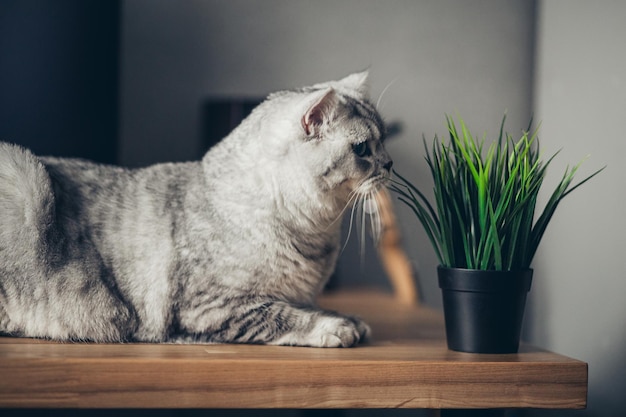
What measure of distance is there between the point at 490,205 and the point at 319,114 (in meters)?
0.33

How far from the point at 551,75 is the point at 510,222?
977mm

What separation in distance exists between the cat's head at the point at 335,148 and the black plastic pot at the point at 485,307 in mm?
225

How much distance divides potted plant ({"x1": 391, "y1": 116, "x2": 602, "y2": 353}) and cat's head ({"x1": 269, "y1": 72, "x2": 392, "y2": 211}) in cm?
11

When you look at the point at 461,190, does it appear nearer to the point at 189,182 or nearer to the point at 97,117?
the point at 189,182

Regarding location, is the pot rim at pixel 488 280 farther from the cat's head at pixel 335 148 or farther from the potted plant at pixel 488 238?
the cat's head at pixel 335 148

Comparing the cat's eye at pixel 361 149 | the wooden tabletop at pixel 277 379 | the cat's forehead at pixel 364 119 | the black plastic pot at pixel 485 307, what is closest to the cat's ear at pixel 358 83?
the cat's forehead at pixel 364 119

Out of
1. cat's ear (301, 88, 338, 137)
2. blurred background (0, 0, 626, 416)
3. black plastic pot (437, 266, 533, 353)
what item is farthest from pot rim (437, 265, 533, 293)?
blurred background (0, 0, 626, 416)

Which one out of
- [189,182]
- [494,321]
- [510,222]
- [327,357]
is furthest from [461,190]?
[189,182]

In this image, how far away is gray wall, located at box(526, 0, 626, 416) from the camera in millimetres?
1317

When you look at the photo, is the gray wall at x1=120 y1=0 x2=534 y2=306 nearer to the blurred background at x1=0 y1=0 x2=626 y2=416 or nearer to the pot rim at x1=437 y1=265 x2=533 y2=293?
the blurred background at x1=0 y1=0 x2=626 y2=416

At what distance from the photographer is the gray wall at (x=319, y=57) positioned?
2039mm

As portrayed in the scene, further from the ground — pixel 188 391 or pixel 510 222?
pixel 510 222

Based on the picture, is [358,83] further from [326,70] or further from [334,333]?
[326,70]

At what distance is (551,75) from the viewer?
1857mm
